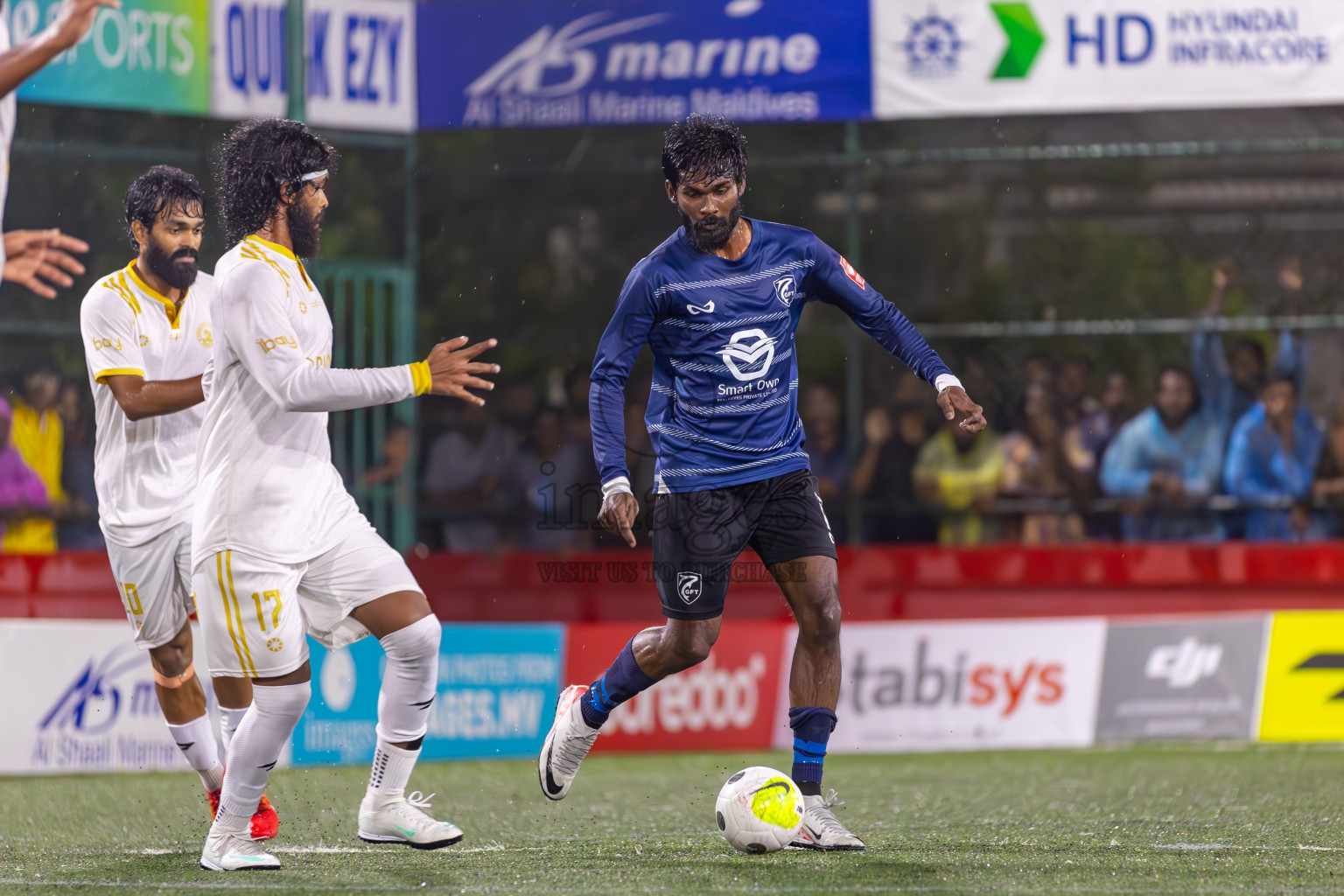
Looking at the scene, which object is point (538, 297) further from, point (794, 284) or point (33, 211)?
point (794, 284)

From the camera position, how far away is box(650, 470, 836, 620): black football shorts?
556 centimetres

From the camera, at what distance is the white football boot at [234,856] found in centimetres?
515

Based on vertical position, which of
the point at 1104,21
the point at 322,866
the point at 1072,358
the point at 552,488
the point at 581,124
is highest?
the point at 1104,21

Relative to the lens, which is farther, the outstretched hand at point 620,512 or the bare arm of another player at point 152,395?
the bare arm of another player at point 152,395

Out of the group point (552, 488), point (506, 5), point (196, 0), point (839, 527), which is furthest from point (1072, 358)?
point (196, 0)

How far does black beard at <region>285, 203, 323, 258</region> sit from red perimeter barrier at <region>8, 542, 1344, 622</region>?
515 cm

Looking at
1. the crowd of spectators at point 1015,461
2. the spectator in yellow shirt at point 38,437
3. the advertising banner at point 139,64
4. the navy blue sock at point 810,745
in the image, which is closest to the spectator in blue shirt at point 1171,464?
the crowd of spectators at point 1015,461

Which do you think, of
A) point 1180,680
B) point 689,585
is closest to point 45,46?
point 689,585

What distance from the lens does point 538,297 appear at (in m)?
12.7

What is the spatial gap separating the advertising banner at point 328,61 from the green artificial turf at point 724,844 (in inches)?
175

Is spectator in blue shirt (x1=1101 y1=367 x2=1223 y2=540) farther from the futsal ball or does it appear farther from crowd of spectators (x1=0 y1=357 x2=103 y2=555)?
crowd of spectators (x1=0 y1=357 x2=103 y2=555)

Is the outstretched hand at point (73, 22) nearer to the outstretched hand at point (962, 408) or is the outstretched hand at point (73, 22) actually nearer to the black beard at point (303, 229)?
the black beard at point (303, 229)

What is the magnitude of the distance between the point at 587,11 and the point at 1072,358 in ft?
14.1

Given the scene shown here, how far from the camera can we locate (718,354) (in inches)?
219
